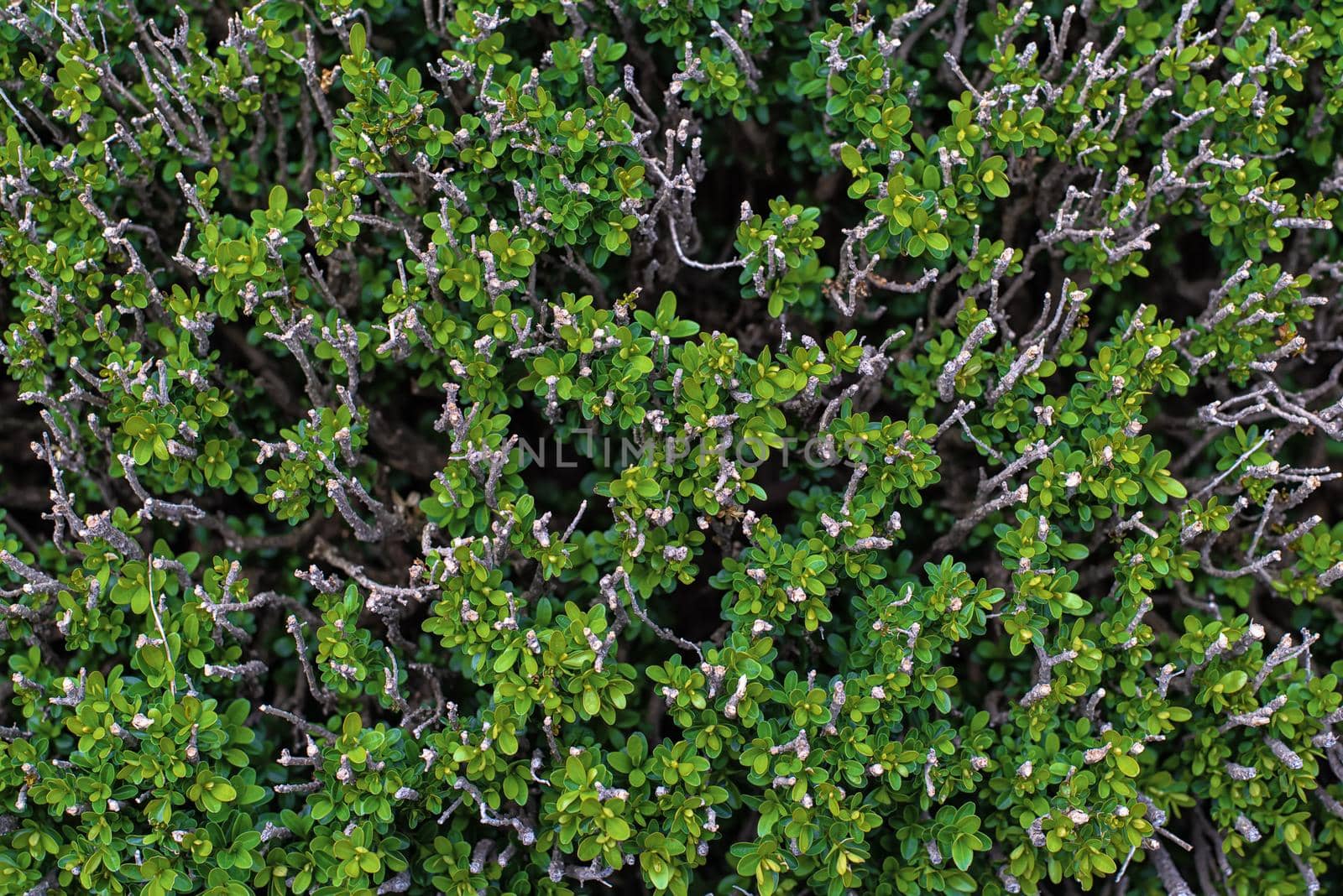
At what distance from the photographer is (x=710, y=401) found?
282 cm

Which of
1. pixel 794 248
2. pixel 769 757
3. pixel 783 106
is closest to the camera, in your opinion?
pixel 769 757

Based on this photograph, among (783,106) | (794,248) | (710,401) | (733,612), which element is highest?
(783,106)

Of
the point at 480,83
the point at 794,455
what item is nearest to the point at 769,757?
the point at 794,455

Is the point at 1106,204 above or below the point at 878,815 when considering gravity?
above

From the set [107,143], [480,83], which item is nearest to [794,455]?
[480,83]

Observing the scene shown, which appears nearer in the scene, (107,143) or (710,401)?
(710,401)

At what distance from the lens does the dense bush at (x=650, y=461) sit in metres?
2.74

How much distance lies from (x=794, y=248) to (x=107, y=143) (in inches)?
74.2

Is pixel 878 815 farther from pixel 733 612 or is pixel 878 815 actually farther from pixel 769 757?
pixel 733 612

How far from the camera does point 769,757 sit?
2.70m

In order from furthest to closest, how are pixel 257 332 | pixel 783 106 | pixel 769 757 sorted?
1. pixel 783 106
2. pixel 257 332
3. pixel 769 757

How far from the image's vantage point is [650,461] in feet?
9.34

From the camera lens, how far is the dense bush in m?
2.74

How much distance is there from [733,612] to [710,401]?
0.53m
